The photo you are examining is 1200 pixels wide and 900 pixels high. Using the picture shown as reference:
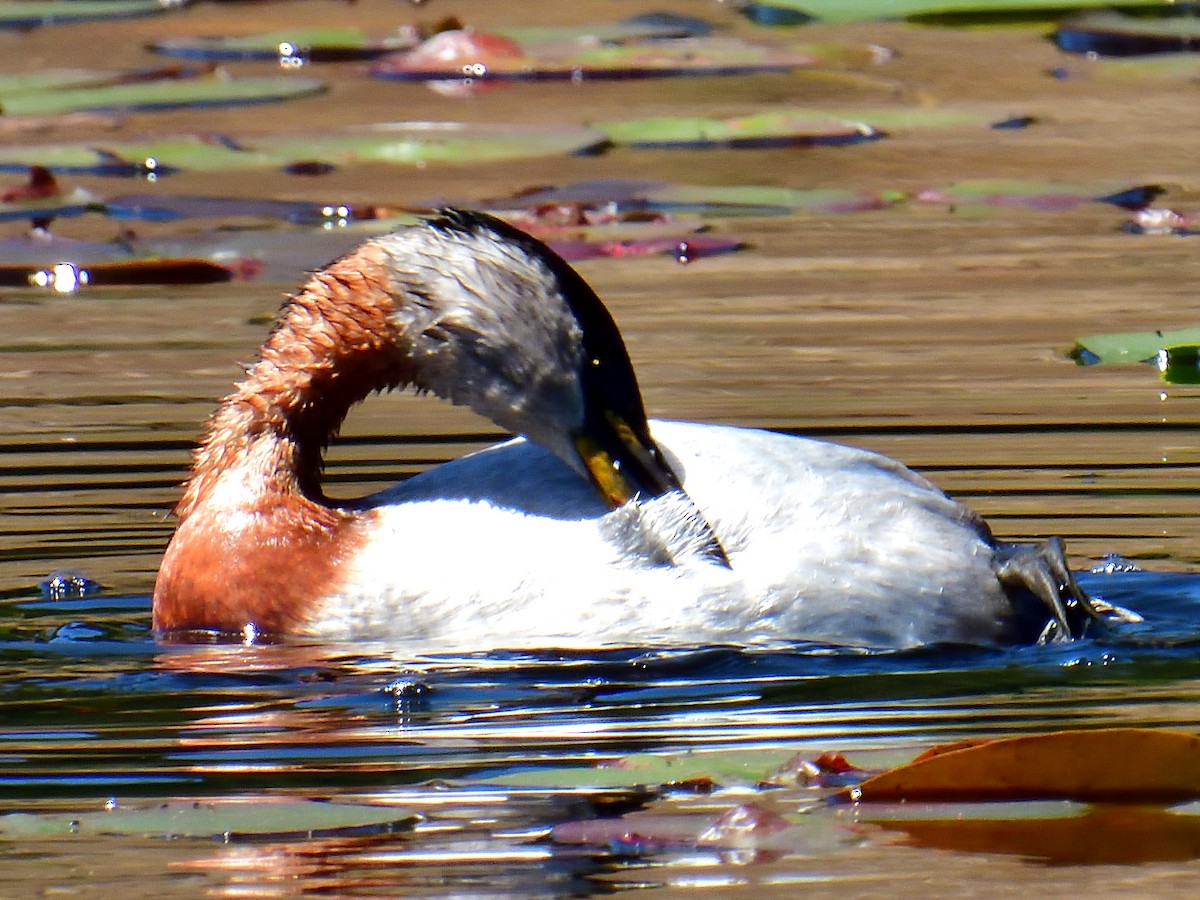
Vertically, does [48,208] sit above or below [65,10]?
below

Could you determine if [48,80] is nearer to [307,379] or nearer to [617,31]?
[617,31]

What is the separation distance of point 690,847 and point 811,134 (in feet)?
29.8

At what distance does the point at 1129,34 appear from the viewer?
15.5 meters

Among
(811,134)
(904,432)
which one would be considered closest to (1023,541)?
(904,432)

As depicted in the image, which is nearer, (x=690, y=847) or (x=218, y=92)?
(x=690, y=847)

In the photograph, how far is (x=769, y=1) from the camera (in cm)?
1719

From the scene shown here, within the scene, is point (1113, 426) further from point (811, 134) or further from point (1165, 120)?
point (1165, 120)

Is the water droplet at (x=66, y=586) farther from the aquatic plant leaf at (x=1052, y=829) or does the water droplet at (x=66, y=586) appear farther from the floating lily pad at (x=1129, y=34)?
the floating lily pad at (x=1129, y=34)

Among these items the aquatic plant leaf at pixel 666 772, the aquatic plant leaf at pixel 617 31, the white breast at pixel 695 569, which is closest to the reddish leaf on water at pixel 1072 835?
the aquatic plant leaf at pixel 666 772

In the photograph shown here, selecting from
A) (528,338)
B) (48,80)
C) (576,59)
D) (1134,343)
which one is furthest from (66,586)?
(576,59)

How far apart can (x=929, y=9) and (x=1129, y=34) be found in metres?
1.21

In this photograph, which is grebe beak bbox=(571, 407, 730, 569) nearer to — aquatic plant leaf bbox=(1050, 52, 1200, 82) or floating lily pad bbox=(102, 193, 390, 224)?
floating lily pad bbox=(102, 193, 390, 224)

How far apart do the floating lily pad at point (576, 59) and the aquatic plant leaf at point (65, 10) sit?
2065 mm

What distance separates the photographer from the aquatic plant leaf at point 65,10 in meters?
16.5
